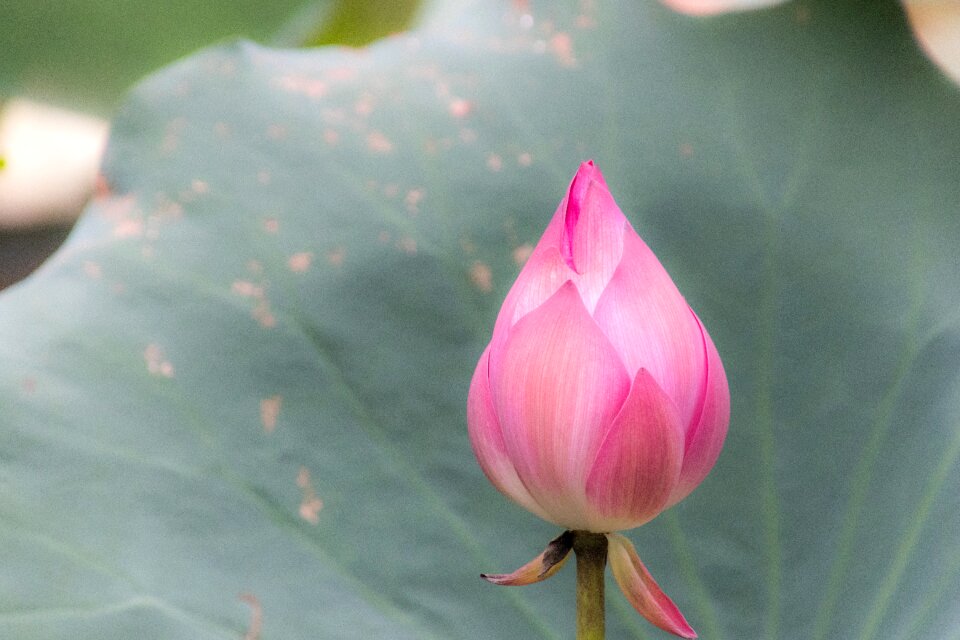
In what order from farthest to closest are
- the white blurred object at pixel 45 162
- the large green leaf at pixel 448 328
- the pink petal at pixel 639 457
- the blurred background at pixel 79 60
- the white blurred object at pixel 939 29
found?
the white blurred object at pixel 45 162 < the blurred background at pixel 79 60 < the white blurred object at pixel 939 29 < the large green leaf at pixel 448 328 < the pink petal at pixel 639 457

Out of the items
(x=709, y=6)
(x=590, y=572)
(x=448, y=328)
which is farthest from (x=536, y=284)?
(x=709, y=6)

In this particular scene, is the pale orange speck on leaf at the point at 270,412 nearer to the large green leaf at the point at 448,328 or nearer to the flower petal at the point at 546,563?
the large green leaf at the point at 448,328

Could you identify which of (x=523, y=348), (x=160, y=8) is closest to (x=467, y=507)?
(x=523, y=348)

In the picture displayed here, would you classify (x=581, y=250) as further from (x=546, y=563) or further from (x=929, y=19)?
(x=929, y=19)

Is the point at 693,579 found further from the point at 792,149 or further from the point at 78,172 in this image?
the point at 78,172

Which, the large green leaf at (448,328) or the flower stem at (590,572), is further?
the large green leaf at (448,328)

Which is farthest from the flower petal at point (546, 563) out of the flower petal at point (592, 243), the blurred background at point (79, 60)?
the blurred background at point (79, 60)
